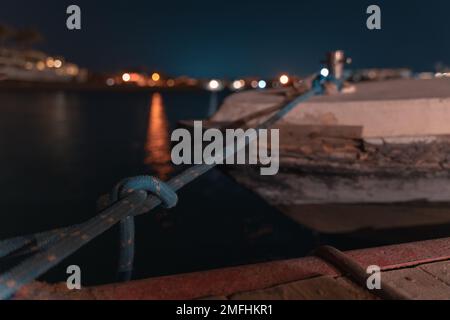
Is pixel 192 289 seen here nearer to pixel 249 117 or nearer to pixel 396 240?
pixel 249 117

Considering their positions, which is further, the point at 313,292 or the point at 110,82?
the point at 110,82

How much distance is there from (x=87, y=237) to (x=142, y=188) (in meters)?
0.68

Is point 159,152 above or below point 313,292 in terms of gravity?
above

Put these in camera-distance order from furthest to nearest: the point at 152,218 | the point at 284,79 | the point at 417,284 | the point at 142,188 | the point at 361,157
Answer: the point at 152,218 < the point at 284,79 < the point at 361,157 < the point at 142,188 < the point at 417,284

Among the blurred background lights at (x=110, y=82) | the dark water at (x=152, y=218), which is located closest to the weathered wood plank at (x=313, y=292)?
the dark water at (x=152, y=218)

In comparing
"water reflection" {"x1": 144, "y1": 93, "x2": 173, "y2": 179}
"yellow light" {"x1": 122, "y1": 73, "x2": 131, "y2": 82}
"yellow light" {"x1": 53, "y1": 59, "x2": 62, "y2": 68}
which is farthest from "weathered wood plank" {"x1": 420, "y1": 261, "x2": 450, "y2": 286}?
"yellow light" {"x1": 122, "y1": 73, "x2": 131, "y2": 82}

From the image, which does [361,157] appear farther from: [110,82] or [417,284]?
[110,82]

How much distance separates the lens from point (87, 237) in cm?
314

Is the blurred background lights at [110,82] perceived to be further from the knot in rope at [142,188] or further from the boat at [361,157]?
the knot in rope at [142,188]

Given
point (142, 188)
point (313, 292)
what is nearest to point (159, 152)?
point (142, 188)

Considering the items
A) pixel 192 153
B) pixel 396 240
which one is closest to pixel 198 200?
pixel 192 153

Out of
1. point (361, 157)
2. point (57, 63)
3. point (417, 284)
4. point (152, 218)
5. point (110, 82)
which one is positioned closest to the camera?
point (417, 284)
